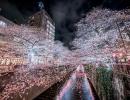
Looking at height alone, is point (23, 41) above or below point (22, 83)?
above

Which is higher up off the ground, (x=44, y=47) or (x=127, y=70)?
(x=44, y=47)

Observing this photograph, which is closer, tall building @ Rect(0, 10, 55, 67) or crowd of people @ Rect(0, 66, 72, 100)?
crowd of people @ Rect(0, 66, 72, 100)

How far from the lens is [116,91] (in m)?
7.77

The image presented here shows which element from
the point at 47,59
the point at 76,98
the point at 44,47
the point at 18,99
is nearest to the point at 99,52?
the point at 76,98

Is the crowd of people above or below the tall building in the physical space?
below

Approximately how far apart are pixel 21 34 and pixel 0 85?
839 inches

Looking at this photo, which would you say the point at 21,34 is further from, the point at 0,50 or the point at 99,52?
the point at 99,52

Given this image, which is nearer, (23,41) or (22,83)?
(22,83)

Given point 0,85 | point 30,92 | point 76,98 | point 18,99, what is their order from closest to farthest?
1. point 18,99
2. point 30,92
3. point 0,85
4. point 76,98

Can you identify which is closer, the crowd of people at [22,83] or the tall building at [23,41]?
the crowd of people at [22,83]

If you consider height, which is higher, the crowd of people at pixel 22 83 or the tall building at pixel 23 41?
the tall building at pixel 23 41

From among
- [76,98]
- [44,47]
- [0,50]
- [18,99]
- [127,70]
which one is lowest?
[76,98]

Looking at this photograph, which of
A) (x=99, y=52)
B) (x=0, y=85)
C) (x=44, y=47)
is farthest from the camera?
(x=44, y=47)

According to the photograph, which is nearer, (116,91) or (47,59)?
(116,91)
